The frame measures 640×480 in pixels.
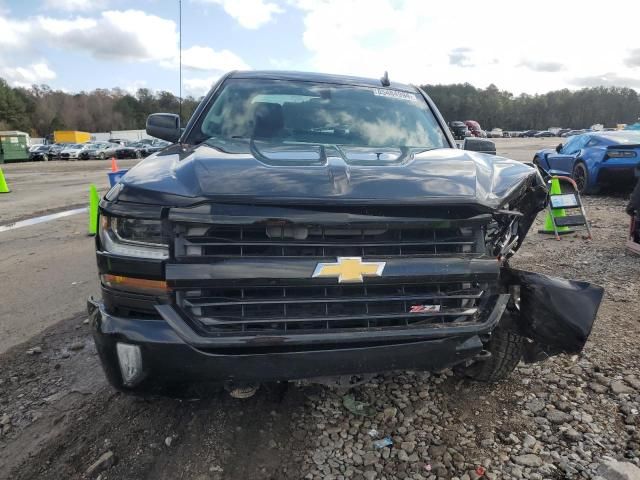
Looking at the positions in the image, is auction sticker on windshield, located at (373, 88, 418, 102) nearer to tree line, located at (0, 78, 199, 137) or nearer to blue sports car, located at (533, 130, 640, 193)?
blue sports car, located at (533, 130, 640, 193)

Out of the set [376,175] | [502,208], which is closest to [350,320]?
[376,175]

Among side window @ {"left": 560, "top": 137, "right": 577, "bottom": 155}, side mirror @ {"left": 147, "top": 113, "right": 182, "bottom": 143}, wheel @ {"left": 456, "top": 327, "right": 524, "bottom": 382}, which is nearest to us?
wheel @ {"left": 456, "top": 327, "right": 524, "bottom": 382}

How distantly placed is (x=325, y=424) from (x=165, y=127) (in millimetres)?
2397

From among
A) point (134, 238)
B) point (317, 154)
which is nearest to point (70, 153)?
point (317, 154)

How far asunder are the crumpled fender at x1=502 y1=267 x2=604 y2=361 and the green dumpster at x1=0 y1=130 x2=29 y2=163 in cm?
4199

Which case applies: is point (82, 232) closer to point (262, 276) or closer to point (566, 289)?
point (262, 276)

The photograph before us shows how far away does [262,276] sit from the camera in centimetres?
196

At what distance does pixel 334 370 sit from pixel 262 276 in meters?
0.50

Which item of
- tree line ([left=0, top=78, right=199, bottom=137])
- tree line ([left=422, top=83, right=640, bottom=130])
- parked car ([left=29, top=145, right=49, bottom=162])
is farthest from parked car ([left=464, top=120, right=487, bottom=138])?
tree line ([left=422, top=83, right=640, bottom=130])

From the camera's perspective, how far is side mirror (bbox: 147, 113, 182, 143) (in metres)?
3.60

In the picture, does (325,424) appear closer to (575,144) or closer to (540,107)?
(575,144)

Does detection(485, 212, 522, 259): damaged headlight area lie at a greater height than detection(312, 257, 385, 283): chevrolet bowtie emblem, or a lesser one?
greater

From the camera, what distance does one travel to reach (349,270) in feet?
6.60

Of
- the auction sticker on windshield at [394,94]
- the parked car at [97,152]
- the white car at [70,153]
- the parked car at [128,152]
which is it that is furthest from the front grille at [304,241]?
the white car at [70,153]
